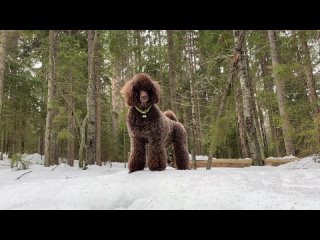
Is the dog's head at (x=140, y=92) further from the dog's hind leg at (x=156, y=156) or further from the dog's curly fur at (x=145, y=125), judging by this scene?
the dog's hind leg at (x=156, y=156)

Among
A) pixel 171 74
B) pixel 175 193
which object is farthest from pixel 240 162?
pixel 175 193

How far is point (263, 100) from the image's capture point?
12531 mm

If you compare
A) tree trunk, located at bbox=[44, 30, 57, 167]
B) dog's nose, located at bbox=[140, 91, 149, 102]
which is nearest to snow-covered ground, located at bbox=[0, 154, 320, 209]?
dog's nose, located at bbox=[140, 91, 149, 102]

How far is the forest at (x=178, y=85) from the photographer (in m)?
7.83

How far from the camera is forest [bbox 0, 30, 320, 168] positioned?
7.83 metres

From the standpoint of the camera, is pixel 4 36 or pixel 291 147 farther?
pixel 291 147

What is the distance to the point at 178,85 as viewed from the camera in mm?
19188

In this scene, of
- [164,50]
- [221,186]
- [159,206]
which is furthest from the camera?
[164,50]

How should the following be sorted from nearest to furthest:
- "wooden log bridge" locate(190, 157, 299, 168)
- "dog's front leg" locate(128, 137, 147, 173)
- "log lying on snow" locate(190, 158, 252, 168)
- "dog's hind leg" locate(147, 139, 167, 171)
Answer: "dog's hind leg" locate(147, 139, 167, 171) → "dog's front leg" locate(128, 137, 147, 173) → "wooden log bridge" locate(190, 157, 299, 168) → "log lying on snow" locate(190, 158, 252, 168)

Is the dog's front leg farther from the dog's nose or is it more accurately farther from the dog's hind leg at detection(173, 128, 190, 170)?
the dog's hind leg at detection(173, 128, 190, 170)

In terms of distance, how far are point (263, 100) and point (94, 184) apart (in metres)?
10.1
